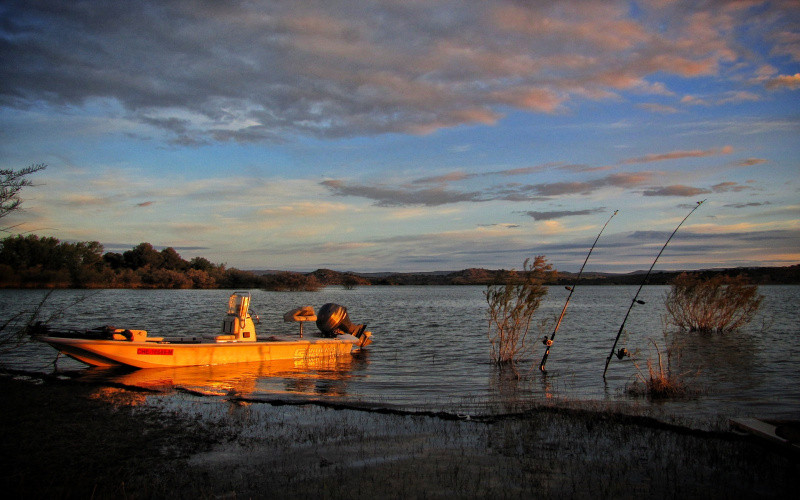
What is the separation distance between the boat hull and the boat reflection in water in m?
0.24

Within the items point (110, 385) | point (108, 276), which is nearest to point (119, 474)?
point (110, 385)

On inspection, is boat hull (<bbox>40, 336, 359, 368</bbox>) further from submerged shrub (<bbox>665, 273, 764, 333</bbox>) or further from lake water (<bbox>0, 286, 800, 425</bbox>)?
submerged shrub (<bbox>665, 273, 764, 333</bbox>)

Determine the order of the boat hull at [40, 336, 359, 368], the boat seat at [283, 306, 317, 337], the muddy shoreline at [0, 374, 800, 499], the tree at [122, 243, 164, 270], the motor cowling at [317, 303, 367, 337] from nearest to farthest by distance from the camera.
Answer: the muddy shoreline at [0, 374, 800, 499], the boat hull at [40, 336, 359, 368], the boat seat at [283, 306, 317, 337], the motor cowling at [317, 303, 367, 337], the tree at [122, 243, 164, 270]

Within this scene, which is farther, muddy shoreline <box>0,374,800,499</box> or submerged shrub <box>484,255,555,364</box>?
submerged shrub <box>484,255,555,364</box>

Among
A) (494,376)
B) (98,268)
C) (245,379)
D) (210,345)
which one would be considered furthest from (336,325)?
(98,268)

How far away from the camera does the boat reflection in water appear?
1413 cm

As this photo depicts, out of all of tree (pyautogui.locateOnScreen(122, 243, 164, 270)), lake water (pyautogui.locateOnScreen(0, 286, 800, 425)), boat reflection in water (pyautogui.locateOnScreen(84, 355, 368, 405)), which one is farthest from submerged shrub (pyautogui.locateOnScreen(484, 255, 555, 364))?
tree (pyautogui.locateOnScreen(122, 243, 164, 270))

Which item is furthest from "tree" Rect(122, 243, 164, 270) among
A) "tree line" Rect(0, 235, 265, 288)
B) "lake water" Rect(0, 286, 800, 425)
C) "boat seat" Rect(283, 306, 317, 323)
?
"boat seat" Rect(283, 306, 317, 323)

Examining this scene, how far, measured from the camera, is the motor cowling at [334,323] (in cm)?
2453

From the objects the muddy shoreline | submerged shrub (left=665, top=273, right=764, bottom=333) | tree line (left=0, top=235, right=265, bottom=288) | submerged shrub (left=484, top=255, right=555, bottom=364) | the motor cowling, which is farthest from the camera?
tree line (left=0, top=235, right=265, bottom=288)

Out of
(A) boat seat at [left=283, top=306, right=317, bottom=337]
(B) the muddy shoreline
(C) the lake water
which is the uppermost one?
(A) boat seat at [left=283, top=306, right=317, bottom=337]

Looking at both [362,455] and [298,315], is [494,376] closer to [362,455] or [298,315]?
[298,315]

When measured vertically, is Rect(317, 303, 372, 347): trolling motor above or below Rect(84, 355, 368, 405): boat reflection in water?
above

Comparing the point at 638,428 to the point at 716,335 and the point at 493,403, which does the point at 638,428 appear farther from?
the point at 716,335
